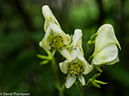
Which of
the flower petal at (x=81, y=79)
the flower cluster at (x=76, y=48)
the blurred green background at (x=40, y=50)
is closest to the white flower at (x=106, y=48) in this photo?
the flower cluster at (x=76, y=48)

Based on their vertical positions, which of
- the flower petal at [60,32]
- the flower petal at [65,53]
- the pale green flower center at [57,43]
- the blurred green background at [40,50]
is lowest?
the blurred green background at [40,50]

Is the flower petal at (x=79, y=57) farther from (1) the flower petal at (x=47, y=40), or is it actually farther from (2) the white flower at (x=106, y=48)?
(1) the flower petal at (x=47, y=40)

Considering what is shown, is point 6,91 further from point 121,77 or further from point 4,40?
point 121,77

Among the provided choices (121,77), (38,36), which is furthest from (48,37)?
(121,77)

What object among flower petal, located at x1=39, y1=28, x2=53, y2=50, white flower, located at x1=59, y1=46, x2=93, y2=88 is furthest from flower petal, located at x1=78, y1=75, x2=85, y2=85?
flower petal, located at x1=39, y1=28, x2=53, y2=50

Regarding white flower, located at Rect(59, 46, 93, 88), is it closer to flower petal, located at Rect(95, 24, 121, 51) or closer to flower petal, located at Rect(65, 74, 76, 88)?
flower petal, located at Rect(65, 74, 76, 88)

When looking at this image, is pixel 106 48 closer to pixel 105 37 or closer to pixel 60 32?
pixel 105 37

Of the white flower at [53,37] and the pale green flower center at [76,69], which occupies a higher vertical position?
the white flower at [53,37]

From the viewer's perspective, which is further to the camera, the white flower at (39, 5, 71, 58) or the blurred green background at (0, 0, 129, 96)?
the blurred green background at (0, 0, 129, 96)

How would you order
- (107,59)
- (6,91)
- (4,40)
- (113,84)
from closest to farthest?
(107,59) < (6,91) < (4,40) < (113,84)
